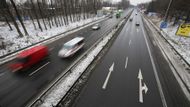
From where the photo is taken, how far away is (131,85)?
1065cm

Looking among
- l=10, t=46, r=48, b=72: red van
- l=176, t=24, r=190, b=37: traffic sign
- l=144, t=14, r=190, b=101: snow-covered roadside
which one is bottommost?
l=144, t=14, r=190, b=101: snow-covered roadside

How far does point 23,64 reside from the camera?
1248 centimetres

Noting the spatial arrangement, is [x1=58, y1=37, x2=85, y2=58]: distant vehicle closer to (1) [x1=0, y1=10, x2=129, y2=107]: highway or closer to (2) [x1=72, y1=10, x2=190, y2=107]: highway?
(1) [x1=0, y1=10, x2=129, y2=107]: highway

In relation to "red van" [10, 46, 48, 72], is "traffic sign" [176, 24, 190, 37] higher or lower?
higher

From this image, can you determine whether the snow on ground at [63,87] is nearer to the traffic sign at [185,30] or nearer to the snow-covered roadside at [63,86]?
the snow-covered roadside at [63,86]

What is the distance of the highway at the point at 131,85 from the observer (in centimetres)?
880

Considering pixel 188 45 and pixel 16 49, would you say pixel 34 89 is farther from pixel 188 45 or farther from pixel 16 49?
pixel 188 45

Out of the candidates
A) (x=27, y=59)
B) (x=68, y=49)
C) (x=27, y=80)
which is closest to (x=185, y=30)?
A: (x=68, y=49)

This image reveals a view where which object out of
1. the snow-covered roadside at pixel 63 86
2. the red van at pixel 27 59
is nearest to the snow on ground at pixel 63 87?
the snow-covered roadside at pixel 63 86

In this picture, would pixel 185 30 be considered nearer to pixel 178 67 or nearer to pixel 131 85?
pixel 178 67

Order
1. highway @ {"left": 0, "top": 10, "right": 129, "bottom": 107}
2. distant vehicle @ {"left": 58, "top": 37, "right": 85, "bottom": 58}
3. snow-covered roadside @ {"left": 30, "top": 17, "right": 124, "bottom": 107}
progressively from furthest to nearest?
distant vehicle @ {"left": 58, "top": 37, "right": 85, "bottom": 58} → highway @ {"left": 0, "top": 10, "right": 129, "bottom": 107} → snow-covered roadside @ {"left": 30, "top": 17, "right": 124, "bottom": 107}

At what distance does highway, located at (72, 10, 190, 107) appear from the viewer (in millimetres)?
8805

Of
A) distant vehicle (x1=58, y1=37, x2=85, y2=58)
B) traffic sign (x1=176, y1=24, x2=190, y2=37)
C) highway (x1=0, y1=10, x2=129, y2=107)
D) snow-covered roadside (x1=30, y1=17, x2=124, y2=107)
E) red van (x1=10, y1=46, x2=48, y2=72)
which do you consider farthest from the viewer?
traffic sign (x1=176, y1=24, x2=190, y2=37)

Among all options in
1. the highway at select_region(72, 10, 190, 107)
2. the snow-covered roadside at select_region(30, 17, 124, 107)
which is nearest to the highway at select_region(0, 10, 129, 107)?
the snow-covered roadside at select_region(30, 17, 124, 107)
